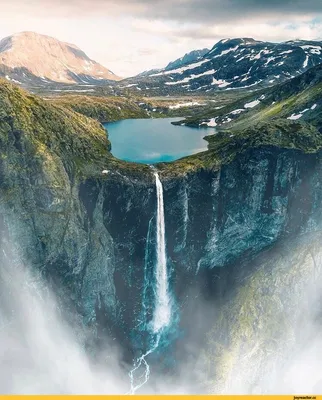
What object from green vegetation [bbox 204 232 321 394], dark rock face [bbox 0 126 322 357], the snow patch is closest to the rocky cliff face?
dark rock face [bbox 0 126 322 357]

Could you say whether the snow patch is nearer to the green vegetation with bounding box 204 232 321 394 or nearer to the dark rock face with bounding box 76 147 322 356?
the dark rock face with bounding box 76 147 322 356

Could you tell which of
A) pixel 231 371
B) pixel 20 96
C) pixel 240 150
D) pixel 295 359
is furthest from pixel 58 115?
pixel 295 359

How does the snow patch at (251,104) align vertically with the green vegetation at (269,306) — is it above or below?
above

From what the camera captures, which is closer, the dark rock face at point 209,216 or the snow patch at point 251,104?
the dark rock face at point 209,216

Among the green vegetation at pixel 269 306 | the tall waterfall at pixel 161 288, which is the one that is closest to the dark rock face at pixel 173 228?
the tall waterfall at pixel 161 288

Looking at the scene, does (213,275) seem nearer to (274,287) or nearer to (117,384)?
(274,287)

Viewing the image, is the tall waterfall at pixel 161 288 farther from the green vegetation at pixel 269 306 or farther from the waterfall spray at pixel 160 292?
the green vegetation at pixel 269 306


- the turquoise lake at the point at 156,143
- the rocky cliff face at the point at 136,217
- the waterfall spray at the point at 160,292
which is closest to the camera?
the rocky cliff face at the point at 136,217

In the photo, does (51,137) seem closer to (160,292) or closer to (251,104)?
(160,292)
